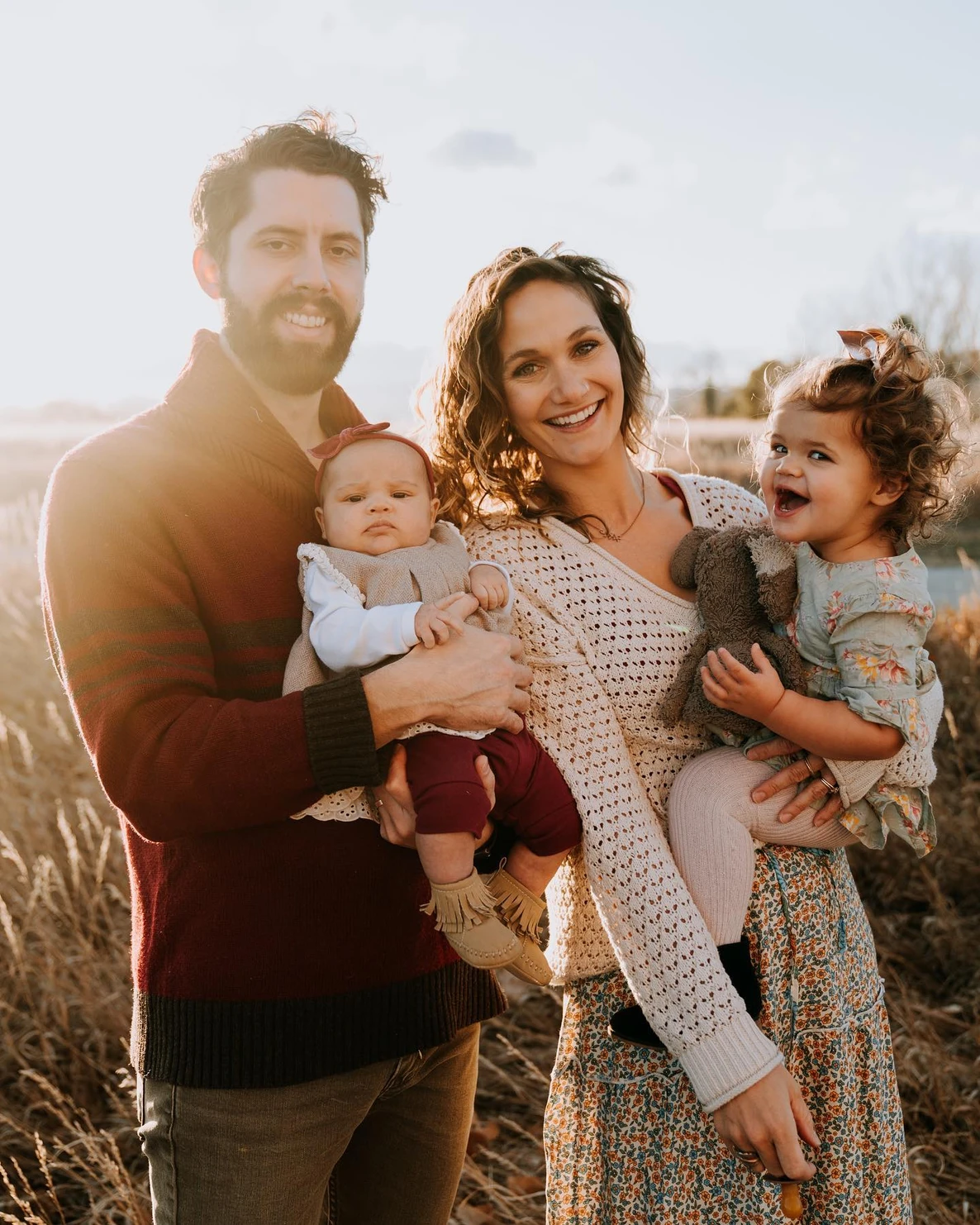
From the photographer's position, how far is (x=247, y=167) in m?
2.47

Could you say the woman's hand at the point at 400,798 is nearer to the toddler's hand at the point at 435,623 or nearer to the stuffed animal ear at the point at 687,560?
the toddler's hand at the point at 435,623

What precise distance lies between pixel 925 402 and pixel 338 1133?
6.42 ft

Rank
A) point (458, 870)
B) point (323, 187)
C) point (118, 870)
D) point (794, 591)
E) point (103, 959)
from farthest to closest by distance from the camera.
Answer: point (118, 870) → point (103, 959) → point (323, 187) → point (794, 591) → point (458, 870)

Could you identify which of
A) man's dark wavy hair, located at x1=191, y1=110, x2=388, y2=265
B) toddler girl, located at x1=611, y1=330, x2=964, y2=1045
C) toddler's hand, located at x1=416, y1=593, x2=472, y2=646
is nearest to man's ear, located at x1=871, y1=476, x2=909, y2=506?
toddler girl, located at x1=611, y1=330, x2=964, y2=1045

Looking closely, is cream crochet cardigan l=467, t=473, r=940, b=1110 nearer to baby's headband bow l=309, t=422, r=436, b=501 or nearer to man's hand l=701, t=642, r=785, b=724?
man's hand l=701, t=642, r=785, b=724

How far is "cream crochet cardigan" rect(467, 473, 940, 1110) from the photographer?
207 cm

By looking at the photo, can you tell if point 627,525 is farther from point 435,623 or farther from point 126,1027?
point 126,1027

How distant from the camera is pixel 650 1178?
223 cm

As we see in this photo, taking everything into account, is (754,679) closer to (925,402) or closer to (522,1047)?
(925,402)

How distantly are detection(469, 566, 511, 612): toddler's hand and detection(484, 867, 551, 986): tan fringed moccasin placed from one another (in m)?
0.57

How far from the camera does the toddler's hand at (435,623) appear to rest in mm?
2000

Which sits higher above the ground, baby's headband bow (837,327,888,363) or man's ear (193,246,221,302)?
man's ear (193,246,221,302)

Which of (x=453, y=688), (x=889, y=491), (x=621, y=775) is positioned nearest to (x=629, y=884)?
(x=621, y=775)

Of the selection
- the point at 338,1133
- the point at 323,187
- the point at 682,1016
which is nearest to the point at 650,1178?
the point at 682,1016
